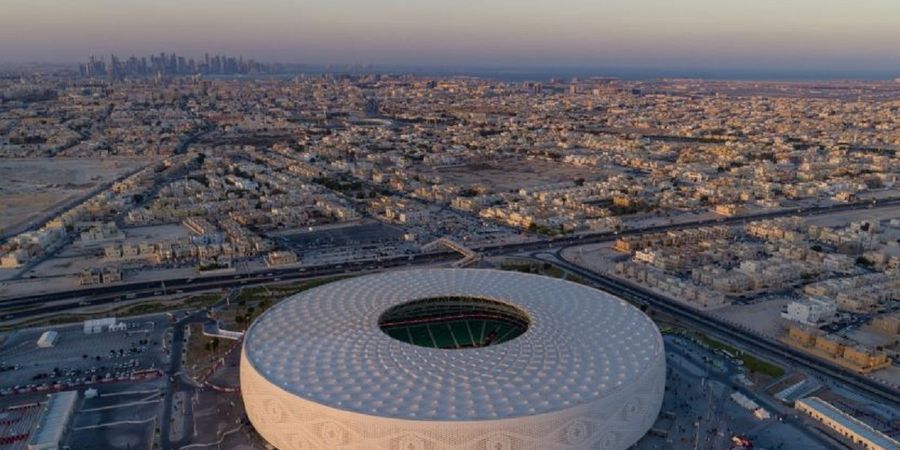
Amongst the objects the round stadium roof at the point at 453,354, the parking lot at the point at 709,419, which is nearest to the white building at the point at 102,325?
the round stadium roof at the point at 453,354

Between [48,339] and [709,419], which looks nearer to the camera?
[709,419]

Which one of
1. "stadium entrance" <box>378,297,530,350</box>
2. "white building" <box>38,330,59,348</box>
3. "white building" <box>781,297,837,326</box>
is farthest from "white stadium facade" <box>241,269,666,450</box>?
"white building" <box>781,297,837,326</box>

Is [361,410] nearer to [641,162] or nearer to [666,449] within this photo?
[666,449]

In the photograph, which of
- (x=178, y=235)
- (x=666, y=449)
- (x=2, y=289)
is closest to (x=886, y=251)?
(x=666, y=449)

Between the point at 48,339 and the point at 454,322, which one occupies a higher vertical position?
the point at 454,322

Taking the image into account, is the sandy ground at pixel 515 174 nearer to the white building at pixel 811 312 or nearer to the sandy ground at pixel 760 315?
the sandy ground at pixel 760 315

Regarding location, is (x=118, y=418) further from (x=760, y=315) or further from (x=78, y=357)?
(x=760, y=315)

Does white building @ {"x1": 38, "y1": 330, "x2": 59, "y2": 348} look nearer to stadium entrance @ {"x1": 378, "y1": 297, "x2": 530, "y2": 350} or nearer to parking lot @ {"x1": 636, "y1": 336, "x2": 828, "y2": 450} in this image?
stadium entrance @ {"x1": 378, "y1": 297, "x2": 530, "y2": 350}

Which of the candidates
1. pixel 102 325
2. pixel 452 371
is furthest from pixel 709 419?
pixel 102 325
